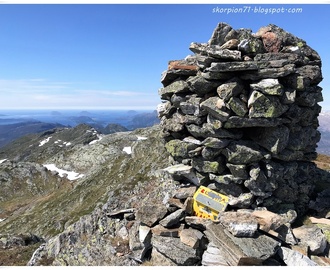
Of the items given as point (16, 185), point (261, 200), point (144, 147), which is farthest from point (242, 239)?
point (16, 185)

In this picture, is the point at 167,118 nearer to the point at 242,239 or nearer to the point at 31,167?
the point at 242,239

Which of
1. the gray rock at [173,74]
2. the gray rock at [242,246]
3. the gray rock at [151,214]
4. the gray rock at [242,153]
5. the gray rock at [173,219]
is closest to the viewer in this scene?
the gray rock at [242,246]

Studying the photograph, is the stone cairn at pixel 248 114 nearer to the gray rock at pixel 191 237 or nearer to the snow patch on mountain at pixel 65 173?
the gray rock at pixel 191 237

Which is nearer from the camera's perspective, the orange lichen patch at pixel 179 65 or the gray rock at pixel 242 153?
the gray rock at pixel 242 153

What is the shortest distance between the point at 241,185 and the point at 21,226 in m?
81.8

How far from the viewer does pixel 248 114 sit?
58.4ft

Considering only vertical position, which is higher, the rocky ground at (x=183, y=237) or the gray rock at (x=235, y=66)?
the gray rock at (x=235, y=66)

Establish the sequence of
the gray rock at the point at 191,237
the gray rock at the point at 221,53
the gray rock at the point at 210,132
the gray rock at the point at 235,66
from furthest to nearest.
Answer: the gray rock at the point at 210,132 → the gray rock at the point at 221,53 → the gray rock at the point at 235,66 → the gray rock at the point at 191,237

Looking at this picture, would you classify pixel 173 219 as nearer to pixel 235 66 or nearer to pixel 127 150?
pixel 235 66

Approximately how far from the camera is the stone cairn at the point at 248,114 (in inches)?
691

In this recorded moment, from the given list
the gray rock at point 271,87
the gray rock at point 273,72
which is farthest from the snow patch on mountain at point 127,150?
the gray rock at point 271,87

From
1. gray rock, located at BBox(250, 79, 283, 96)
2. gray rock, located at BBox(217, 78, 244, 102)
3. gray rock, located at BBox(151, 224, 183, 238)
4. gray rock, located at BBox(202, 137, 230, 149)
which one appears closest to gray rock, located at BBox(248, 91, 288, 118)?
gray rock, located at BBox(250, 79, 283, 96)

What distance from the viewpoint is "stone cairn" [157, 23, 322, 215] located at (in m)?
17.5

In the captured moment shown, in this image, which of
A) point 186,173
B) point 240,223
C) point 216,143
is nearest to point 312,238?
point 240,223
